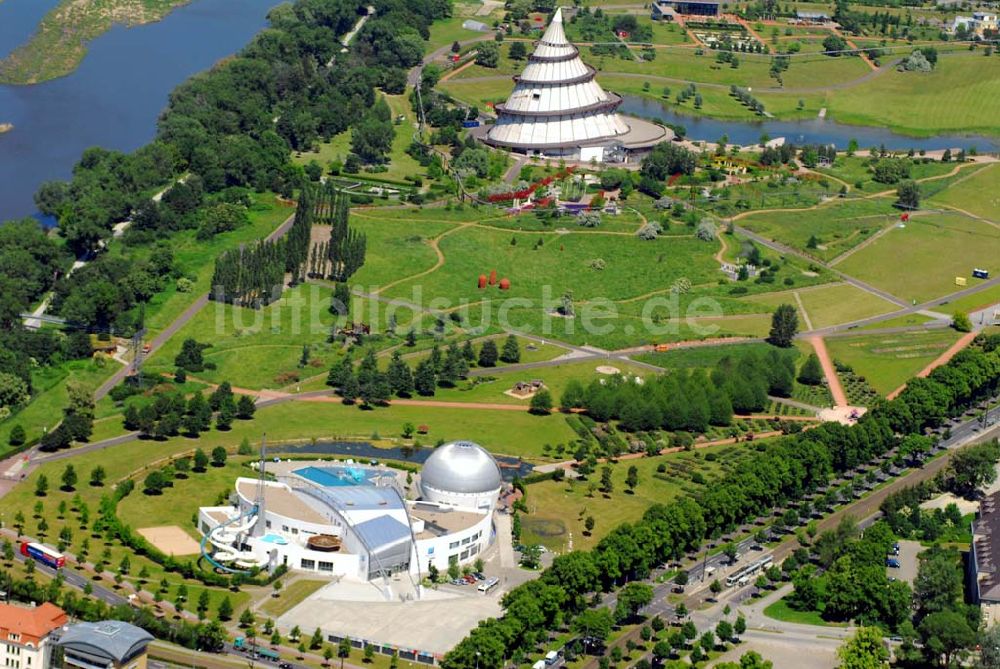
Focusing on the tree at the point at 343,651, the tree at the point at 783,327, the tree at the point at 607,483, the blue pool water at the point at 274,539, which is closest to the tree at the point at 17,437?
the blue pool water at the point at 274,539

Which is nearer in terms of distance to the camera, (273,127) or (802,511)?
(802,511)

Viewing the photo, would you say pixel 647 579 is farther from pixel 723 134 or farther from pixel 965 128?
pixel 965 128

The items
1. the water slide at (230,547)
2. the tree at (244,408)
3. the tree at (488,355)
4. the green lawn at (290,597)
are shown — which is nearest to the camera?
the green lawn at (290,597)

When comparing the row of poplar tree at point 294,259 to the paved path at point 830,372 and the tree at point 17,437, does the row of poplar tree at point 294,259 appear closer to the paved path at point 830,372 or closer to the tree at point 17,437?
the tree at point 17,437

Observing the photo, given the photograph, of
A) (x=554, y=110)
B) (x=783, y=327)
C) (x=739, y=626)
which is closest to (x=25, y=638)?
(x=739, y=626)

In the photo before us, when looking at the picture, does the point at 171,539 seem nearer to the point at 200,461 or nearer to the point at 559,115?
the point at 200,461

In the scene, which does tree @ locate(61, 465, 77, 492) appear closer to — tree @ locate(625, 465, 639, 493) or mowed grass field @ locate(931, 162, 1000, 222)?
tree @ locate(625, 465, 639, 493)

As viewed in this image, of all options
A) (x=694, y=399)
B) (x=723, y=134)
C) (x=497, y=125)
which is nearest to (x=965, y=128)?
(x=723, y=134)
